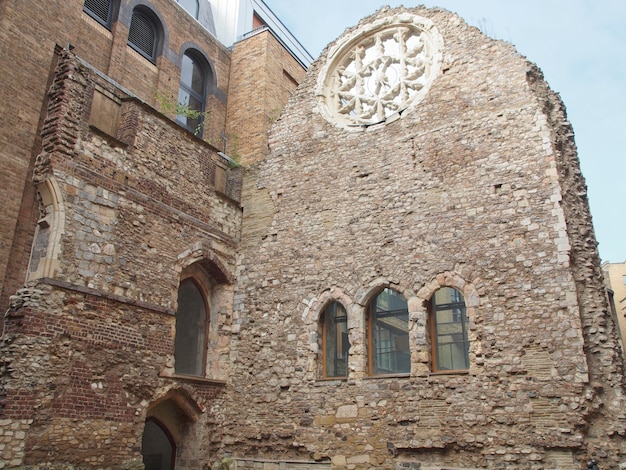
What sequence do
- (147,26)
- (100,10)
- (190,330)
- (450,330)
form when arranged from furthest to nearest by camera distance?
(147,26)
(100,10)
(190,330)
(450,330)

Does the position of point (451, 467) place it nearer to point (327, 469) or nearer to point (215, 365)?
point (327, 469)

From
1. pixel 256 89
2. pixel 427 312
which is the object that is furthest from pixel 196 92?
pixel 427 312

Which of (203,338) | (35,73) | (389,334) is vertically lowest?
(389,334)

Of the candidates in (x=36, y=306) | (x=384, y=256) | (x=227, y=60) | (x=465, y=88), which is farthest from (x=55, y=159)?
(x=227, y=60)

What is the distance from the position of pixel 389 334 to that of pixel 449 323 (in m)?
1.12

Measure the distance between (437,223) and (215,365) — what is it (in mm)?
5056

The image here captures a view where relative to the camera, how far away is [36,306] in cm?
820

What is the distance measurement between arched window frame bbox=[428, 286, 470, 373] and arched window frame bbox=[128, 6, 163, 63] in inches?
376

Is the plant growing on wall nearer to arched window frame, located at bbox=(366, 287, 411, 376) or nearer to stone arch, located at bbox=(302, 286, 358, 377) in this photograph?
stone arch, located at bbox=(302, 286, 358, 377)

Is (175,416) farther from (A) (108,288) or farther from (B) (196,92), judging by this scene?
(B) (196,92)

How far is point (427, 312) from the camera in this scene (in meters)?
9.80

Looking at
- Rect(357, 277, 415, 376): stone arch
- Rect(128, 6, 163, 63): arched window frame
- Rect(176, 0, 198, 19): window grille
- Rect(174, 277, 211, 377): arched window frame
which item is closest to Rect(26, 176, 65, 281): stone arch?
Rect(174, 277, 211, 377): arched window frame

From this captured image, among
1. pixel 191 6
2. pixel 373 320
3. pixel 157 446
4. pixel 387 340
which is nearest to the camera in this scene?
pixel 387 340

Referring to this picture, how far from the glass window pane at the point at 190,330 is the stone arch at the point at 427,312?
4402mm
